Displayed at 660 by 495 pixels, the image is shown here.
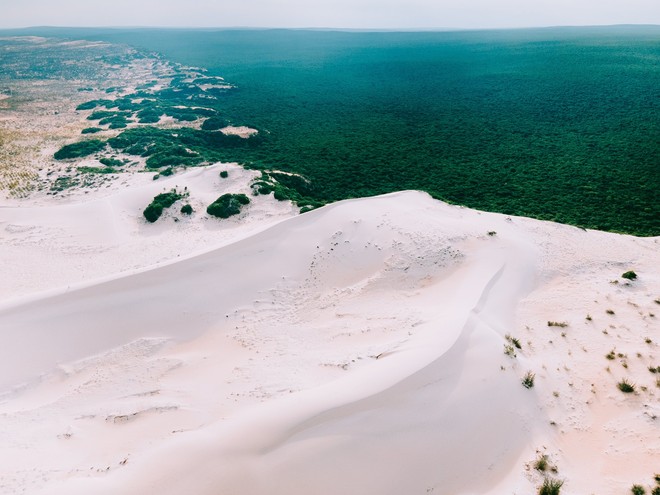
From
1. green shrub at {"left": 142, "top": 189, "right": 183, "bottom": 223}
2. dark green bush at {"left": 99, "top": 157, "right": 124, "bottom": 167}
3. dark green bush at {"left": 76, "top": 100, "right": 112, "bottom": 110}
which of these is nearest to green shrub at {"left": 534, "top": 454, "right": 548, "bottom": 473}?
green shrub at {"left": 142, "top": 189, "right": 183, "bottom": 223}

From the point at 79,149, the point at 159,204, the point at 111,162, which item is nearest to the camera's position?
the point at 159,204

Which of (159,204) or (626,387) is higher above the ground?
(626,387)

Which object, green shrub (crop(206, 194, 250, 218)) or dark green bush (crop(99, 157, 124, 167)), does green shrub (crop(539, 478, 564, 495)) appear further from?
dark green bush (crop(99, 157, 124, 167))

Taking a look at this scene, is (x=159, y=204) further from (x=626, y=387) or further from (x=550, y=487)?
(x=626, y=387)

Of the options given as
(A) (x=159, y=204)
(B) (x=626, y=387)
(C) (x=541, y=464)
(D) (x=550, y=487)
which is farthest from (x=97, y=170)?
(B) (x=626, y=387)

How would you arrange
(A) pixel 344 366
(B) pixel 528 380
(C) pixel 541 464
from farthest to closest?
(A) pixel 344 366 < (B) pixel 528 380 < (C) pixel 541 464

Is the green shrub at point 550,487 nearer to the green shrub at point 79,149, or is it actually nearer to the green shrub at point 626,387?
the green shrub at point 626,387

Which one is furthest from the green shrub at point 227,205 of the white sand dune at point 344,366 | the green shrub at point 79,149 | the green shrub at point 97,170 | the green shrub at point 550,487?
the green shrub at point 550,487
